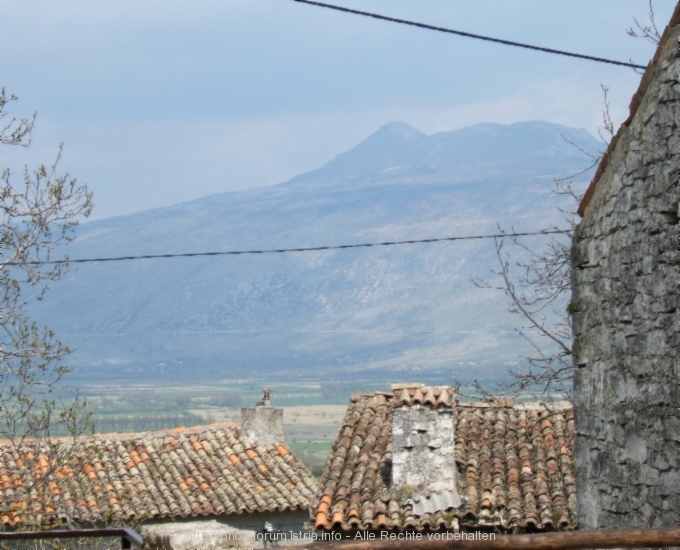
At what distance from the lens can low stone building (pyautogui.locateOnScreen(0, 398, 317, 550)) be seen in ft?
61.4

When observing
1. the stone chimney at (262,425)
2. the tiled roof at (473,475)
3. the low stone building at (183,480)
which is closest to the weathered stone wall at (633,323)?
the tiled roof at (473,475)

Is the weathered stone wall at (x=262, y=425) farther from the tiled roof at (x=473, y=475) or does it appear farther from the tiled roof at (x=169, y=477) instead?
the tiled roof at (x=473, y=475)

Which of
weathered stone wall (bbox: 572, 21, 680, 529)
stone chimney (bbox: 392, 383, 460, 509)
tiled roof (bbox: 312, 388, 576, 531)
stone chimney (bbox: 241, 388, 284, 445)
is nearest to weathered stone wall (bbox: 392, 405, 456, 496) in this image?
stone chimney (bbox: 392, 383, 460, 509)

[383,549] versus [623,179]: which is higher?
[623,179]

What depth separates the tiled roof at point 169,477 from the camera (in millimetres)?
18859

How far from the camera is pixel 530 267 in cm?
1350

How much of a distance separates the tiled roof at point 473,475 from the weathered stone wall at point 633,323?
528cm

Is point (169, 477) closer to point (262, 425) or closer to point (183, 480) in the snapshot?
point (183, 480)

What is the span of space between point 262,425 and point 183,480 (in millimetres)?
3437

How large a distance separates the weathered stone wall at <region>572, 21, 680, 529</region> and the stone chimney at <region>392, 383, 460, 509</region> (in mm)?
6128

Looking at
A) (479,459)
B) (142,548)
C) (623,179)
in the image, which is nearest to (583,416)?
(623,179)

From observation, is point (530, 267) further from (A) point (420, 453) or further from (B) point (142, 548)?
(B) point (142, 548)

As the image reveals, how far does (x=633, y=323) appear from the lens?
6.58m

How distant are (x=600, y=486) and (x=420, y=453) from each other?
6769mm
